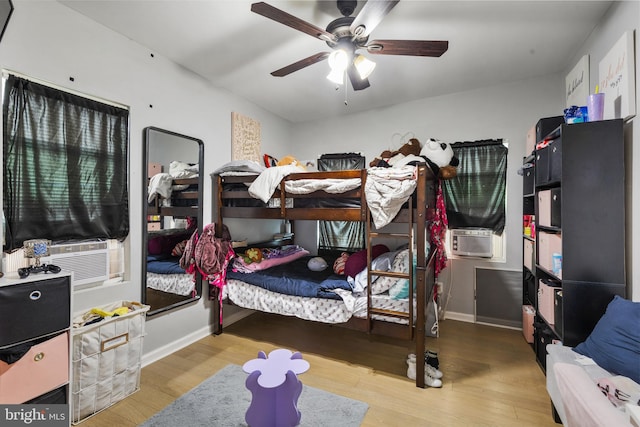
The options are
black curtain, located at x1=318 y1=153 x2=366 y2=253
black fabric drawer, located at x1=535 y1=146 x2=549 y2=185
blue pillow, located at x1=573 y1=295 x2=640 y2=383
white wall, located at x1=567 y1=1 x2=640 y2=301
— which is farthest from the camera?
black curtain, located at x1=318 y1=153 x2=366 y2=253

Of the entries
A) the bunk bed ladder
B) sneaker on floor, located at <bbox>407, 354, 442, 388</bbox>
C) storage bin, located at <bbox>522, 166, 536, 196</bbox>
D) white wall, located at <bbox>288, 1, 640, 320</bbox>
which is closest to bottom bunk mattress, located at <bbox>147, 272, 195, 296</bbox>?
the bunk bed ladder

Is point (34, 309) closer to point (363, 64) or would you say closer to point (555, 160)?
Result: point (363, 64)

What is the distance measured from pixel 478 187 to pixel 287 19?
109 inches

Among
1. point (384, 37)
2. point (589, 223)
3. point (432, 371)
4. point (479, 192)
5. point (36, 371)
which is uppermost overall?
point (384, 37)

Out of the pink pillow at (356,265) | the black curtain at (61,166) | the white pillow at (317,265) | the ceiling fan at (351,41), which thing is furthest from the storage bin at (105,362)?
the ceiling fan at (351,41)

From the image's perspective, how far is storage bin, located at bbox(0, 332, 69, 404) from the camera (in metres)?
1.40

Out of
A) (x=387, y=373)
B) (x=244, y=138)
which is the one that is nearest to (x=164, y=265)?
(x=244, y=138)

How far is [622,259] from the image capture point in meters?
1.69

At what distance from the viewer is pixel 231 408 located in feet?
6.24

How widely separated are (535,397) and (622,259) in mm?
1124

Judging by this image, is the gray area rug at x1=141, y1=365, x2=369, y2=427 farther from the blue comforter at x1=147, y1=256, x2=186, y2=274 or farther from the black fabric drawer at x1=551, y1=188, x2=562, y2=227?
the black fabric drawer at x1=551, y1=188, x2=562, y2=227

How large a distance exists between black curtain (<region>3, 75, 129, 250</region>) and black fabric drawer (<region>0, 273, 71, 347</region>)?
1.53ft

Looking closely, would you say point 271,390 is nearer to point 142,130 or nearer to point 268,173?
point 268,173

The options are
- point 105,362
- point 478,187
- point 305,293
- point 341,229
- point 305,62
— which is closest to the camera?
point 105,362
